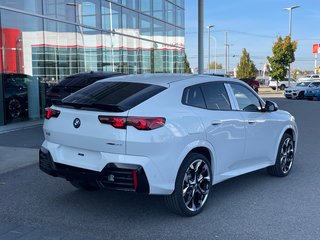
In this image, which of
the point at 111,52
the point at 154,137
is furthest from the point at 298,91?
the point at 154,137

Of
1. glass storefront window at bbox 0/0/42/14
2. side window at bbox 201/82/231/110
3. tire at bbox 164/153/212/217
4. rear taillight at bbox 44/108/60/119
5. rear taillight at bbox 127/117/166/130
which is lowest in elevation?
tire at bbox 164/153/212/217

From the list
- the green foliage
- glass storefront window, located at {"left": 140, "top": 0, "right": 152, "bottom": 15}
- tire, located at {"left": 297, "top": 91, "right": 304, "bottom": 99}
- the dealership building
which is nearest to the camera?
the dealership building

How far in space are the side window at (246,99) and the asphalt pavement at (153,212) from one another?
117cm

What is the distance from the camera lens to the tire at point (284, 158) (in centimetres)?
671

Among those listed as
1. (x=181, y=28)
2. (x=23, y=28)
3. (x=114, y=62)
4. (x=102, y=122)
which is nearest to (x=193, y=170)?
(x=102, y=122)

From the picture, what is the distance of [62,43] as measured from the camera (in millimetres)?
15094

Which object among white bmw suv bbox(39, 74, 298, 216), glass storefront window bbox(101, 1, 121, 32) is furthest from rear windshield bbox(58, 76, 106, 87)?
glass storefront window bbox(101, 1, 121, 32)

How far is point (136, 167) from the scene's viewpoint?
14.2 ft

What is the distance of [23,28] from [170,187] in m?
10.6

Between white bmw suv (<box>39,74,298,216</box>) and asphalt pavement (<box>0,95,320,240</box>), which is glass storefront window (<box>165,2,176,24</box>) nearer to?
asphalt pavement (<box>0,95,320,240</box>)

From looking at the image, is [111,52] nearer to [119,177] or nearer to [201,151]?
[201,151]

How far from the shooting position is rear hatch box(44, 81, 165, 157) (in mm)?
4410

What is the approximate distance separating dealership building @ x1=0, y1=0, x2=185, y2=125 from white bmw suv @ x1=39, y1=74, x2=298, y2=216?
27.1ft

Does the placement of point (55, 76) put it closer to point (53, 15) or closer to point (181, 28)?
point (53, 15)
